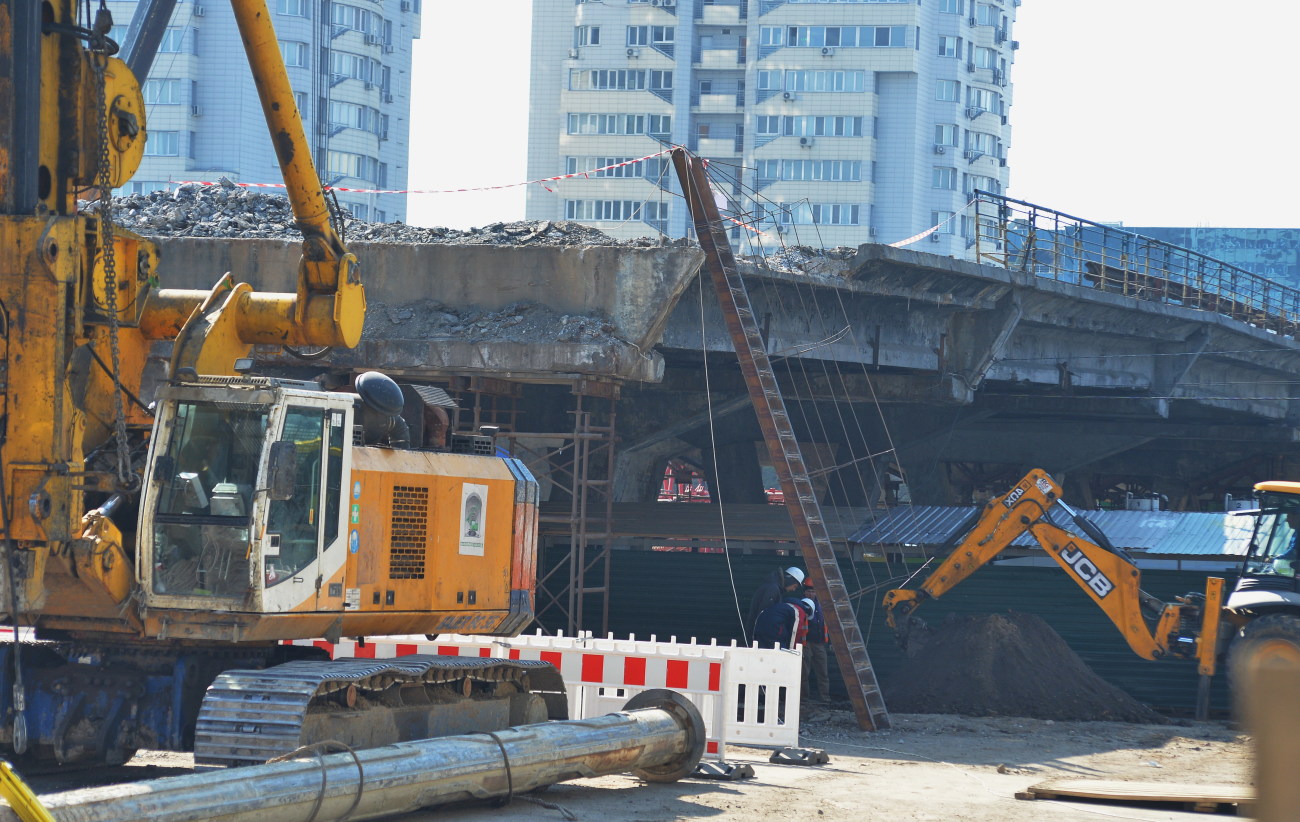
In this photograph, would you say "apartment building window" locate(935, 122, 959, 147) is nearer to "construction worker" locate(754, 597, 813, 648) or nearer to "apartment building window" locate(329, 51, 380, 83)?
"apartment building window" locate(329, 51, 380, 83)

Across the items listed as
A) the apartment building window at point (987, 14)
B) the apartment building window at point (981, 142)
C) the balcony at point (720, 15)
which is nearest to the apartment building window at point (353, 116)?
the balcony at point (720, 15)

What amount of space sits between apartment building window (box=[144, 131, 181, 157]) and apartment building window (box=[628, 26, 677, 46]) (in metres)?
29.2

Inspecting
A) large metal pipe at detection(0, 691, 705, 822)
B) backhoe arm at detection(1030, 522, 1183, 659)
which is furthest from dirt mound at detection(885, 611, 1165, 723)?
large metal pipe at detection(0, 691, 705, 822)

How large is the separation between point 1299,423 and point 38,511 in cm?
3428

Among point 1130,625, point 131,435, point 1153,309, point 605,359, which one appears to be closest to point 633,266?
point 605,359

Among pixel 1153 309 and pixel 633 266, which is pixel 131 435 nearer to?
pixel 633 266

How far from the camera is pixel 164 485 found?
9.94 metres

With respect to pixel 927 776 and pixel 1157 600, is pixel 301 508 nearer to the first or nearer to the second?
pixel 927 776

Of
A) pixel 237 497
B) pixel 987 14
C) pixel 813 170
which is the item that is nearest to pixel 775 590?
pixel 237 497

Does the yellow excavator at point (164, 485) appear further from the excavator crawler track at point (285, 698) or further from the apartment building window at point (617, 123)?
the apartment building window at point (617, 123)

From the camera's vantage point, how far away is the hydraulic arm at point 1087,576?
733 inches

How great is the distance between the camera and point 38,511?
945 cm

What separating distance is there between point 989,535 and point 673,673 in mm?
7106

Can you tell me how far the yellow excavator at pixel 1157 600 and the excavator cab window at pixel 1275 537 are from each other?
11 mm
